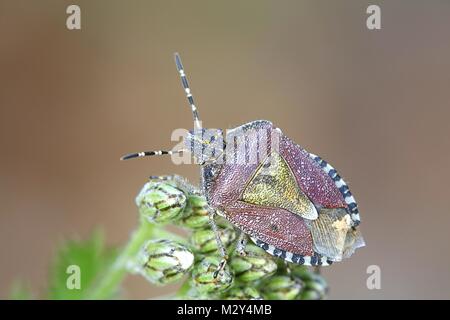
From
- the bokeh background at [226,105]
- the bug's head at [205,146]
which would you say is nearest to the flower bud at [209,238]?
the bug's head at [205,146]

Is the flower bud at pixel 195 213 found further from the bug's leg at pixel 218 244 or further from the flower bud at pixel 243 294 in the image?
the flower bud at pixel 243 294

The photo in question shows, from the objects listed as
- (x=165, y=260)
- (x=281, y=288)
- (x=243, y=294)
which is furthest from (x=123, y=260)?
(x=281, y=288)

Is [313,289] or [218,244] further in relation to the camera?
→ [313,289]

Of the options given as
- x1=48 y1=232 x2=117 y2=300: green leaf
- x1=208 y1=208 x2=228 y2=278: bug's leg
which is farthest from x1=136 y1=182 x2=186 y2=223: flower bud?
x1=48 y1=232 x2=117 y2=300: green leaf

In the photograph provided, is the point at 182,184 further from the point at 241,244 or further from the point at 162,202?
the point at 241,244

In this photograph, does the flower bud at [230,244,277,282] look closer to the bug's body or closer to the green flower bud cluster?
the green flower bud cluster
